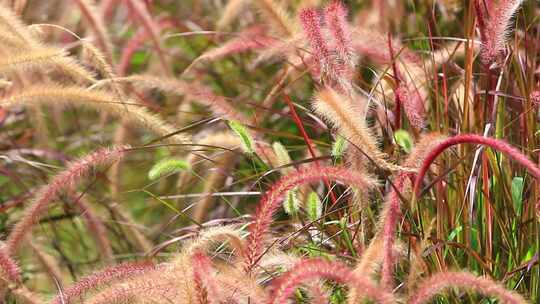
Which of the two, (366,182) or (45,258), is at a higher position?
(366,182)

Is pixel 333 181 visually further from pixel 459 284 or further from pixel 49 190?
pixel 459 284

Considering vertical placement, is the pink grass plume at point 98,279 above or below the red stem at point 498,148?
below

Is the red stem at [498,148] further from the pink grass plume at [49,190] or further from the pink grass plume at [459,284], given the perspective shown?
the pink grass plume at [49,190]

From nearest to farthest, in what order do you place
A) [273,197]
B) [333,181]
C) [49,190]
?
[273,197] < [49,190] < [333,181]

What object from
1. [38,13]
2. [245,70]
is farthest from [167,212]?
A: [38,13]

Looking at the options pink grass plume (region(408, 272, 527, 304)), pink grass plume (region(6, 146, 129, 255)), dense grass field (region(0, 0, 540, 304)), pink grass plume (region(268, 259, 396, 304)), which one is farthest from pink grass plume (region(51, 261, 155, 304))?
pink grass plume (region(408, 272, 527, 304))

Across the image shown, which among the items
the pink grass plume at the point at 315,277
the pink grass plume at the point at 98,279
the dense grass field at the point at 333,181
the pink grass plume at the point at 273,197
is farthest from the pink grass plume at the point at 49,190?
the pink grass plume at the point at 315,277

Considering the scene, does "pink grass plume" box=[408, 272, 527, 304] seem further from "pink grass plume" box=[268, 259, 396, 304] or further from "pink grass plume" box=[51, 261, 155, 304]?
"pink grass plume" box=[51, 261, 155, 304]

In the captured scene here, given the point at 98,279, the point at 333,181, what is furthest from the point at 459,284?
the point at 333,181

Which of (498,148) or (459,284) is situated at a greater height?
(498,148)

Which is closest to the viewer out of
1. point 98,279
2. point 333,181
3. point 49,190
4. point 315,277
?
point 315,277

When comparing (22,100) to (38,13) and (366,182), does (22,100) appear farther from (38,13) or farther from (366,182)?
(38,13)
